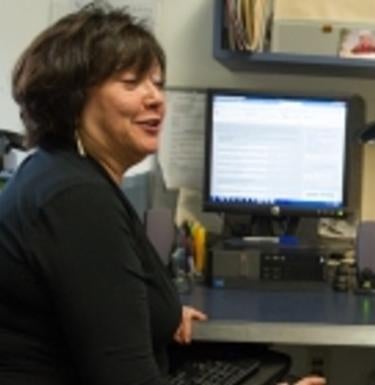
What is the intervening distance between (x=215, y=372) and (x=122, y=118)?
1.98 feet

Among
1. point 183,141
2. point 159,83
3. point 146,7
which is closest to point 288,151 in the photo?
point 183,141

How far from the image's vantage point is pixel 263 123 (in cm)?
193

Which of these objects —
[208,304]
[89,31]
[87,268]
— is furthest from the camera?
[208,304]

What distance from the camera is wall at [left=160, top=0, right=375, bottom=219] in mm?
2092

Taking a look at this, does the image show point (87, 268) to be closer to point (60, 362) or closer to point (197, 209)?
point (60, 362)

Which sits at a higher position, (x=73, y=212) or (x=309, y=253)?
(x=73, y=212)

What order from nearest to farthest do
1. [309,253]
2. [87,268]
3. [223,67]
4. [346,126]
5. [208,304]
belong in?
[87,268], [208,304], [309,253], [346,126], [223,67]

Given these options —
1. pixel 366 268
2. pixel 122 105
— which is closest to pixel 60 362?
pixel 122 105

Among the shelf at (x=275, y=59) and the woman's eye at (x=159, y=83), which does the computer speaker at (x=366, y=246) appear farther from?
the woman's eye at (x=159, y=83)

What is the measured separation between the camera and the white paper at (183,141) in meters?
2.09

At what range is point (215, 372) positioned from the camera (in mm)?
1409

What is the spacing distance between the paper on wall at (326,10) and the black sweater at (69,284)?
1029mm

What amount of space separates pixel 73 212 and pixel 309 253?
95cm

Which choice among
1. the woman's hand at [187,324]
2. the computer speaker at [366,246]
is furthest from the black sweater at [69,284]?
the computer speaker at [366,246]
